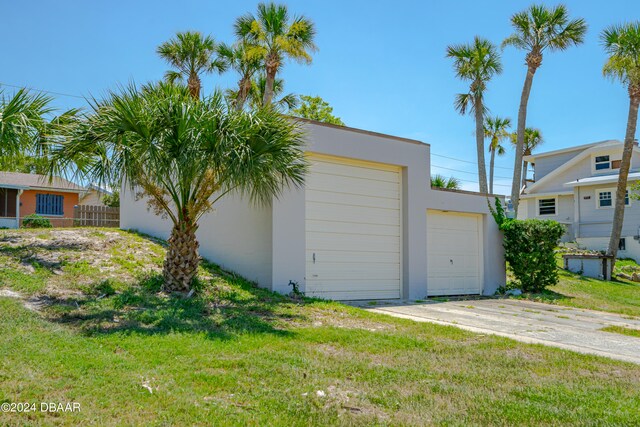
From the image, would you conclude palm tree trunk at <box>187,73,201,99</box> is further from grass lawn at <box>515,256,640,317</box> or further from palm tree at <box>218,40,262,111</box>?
grass lawn at <box>515,256,640,317</box>

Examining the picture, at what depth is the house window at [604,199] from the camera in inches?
1146

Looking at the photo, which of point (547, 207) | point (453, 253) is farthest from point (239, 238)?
point (547, 207)

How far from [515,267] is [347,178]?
7.10 m

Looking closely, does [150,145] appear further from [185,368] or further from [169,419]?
[169,419]

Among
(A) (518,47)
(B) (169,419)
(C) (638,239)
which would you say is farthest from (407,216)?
(C) (638,239)

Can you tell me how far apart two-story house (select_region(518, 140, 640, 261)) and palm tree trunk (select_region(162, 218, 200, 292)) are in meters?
24.6

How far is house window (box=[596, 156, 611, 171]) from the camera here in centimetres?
3005

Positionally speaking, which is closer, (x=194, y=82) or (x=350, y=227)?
(x=350, y=227)

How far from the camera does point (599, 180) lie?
28.6 meters

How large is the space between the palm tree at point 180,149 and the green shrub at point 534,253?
377 inches

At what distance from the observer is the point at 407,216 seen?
561 inches

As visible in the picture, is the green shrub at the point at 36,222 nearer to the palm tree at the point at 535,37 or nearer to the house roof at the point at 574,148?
the palm tree at the point at 535,37

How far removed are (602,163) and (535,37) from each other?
11221 millimetres

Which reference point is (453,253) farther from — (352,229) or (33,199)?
(33,199)
